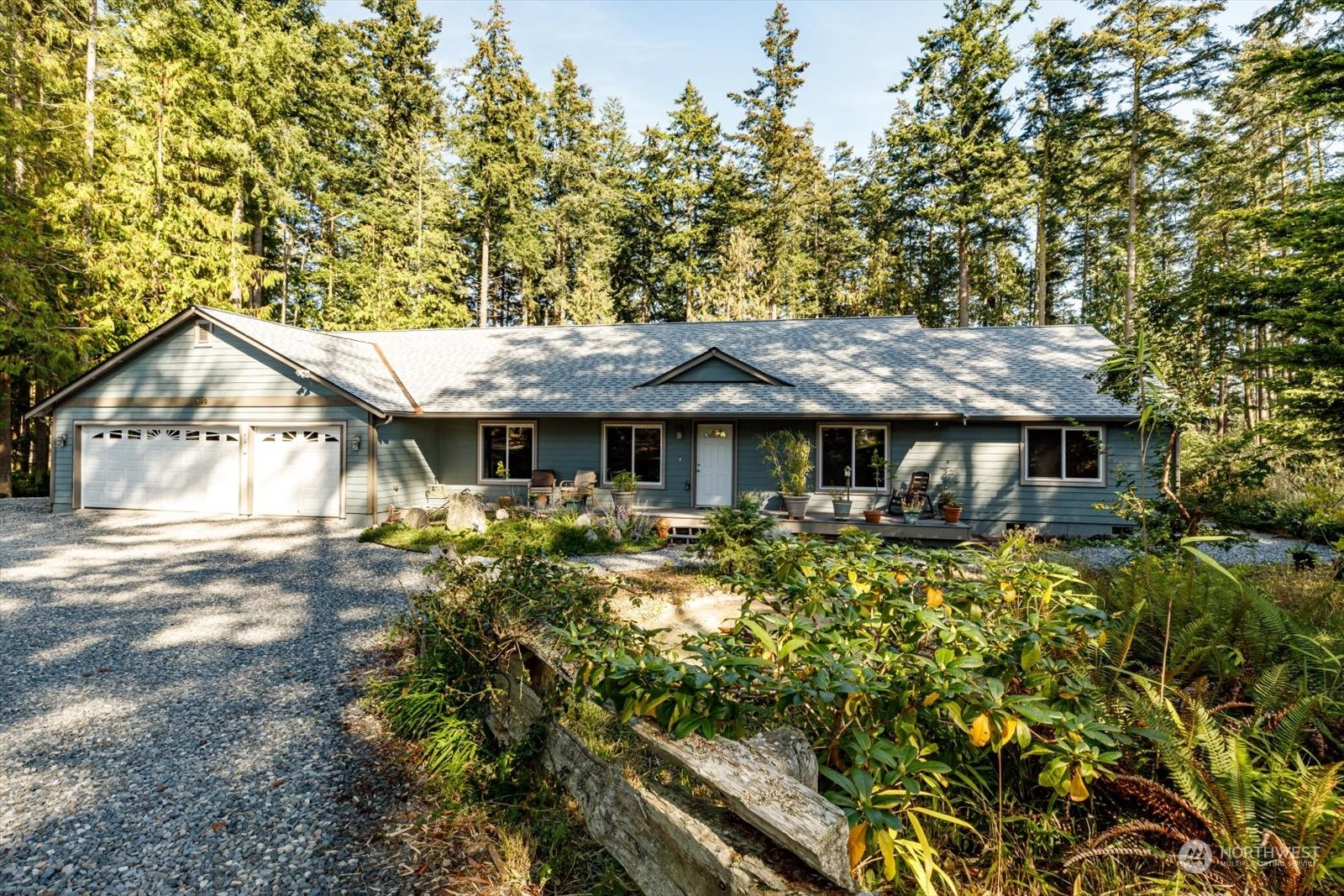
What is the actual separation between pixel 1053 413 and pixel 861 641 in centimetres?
1055

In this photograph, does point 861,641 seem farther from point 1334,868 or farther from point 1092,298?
point 1092,298

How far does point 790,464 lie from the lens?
11.5m

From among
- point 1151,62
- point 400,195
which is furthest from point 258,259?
point 1151,62

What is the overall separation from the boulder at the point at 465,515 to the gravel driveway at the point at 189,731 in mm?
2544

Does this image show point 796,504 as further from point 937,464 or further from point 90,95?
point 90,95

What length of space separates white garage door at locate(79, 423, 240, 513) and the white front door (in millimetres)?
10011

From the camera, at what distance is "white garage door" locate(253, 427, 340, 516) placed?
473 inches

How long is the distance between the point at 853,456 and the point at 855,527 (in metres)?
2.09

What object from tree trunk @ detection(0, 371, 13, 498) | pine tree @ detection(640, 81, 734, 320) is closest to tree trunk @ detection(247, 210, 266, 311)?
tree trunk @ detection(0, 371, 13, 498)

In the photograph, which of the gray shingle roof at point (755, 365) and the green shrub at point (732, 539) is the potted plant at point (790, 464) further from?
the green shrub at point (732, 539)

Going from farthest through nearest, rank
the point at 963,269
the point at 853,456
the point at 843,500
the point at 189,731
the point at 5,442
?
the point at 963,269
the point at 5,442
the point at 853,456
the point at 843,500
the point at 189,731

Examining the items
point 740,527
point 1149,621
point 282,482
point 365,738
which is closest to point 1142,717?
point 1149,621

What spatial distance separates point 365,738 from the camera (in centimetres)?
364

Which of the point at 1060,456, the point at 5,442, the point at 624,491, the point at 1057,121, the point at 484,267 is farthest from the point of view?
the point at 484,267
